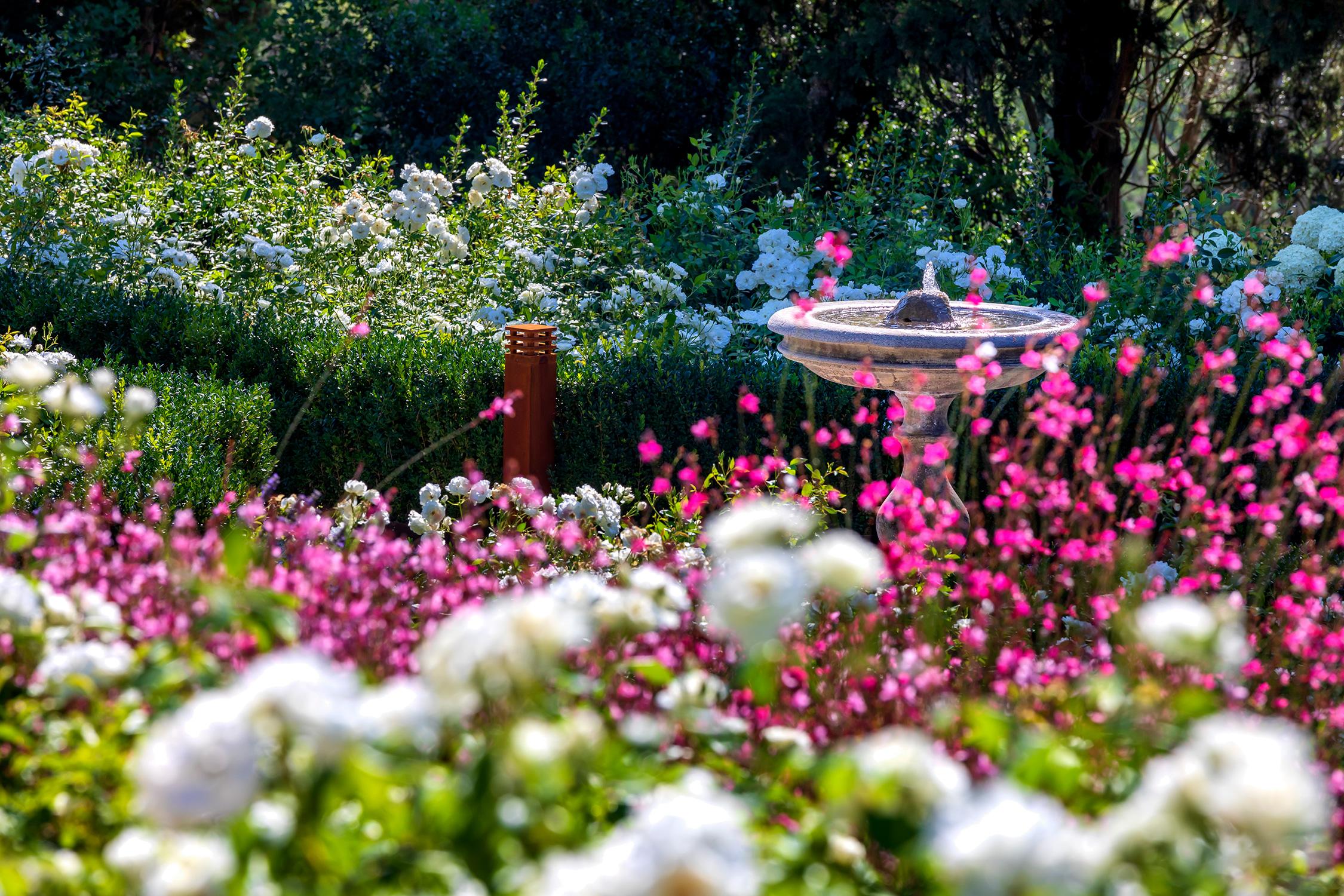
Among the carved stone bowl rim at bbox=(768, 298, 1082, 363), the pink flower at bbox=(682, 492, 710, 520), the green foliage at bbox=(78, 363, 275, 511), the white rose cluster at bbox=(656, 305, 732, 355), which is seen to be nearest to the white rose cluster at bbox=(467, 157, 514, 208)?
the white rose cluster at bbox=(656, 305, 732, 355)

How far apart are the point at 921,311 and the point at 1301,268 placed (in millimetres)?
3386

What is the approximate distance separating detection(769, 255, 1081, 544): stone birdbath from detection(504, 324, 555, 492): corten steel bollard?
110cm

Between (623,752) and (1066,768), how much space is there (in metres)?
0.57

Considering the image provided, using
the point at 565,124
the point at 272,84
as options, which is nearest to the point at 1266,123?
the point at 565,124

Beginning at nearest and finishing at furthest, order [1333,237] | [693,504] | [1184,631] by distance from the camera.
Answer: [1184,631] → [693,504] → [1333,237]

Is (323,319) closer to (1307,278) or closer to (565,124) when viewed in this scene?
(1307,278)

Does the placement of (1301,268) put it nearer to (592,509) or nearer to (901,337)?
(901,337)

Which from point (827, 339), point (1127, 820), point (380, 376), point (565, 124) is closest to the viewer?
point (1127, 820)

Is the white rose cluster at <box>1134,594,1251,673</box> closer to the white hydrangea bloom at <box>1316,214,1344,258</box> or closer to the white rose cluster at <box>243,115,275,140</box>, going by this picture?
the white hydrangea bloom at <box>1316,214,1344,258</box>

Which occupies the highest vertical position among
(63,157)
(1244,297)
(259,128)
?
(259,128)

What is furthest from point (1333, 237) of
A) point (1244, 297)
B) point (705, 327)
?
point (705, 327)

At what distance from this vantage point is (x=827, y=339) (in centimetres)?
420

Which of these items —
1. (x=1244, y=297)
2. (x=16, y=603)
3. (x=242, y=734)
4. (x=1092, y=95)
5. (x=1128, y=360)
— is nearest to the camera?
(x=242, y=734)

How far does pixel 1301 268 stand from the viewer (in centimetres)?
681
